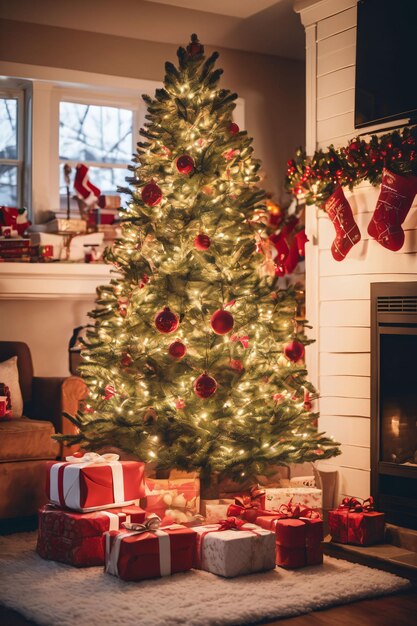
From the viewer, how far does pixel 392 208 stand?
396cm

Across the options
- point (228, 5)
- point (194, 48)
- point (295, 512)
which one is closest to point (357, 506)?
point (295, 512)

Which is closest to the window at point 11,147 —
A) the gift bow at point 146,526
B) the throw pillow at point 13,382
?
the throw pillow at point 13,382

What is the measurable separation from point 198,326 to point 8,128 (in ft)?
7.47

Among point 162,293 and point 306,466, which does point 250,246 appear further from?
point 306,466

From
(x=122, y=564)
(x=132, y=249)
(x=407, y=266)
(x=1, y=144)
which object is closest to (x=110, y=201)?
(x=1, y=144)

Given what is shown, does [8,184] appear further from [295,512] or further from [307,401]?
[295,512]

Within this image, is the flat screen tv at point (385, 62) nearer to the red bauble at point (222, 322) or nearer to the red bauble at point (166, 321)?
the red bauble at point (222, 322)

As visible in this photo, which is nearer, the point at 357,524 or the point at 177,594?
the point at 177,594

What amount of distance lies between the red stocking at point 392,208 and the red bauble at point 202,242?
2.63ft

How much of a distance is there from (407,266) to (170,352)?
118 centimetres

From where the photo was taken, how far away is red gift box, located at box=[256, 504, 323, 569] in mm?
3516

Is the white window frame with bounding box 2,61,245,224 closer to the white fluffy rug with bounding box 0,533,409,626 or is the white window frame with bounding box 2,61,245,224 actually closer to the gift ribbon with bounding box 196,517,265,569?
the white fluffy rug with bounding box 0,533,409,626

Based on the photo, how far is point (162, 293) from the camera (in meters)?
3.91

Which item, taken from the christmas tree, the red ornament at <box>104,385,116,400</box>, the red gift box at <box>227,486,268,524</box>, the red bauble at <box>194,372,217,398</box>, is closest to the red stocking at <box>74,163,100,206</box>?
the christmas tree
